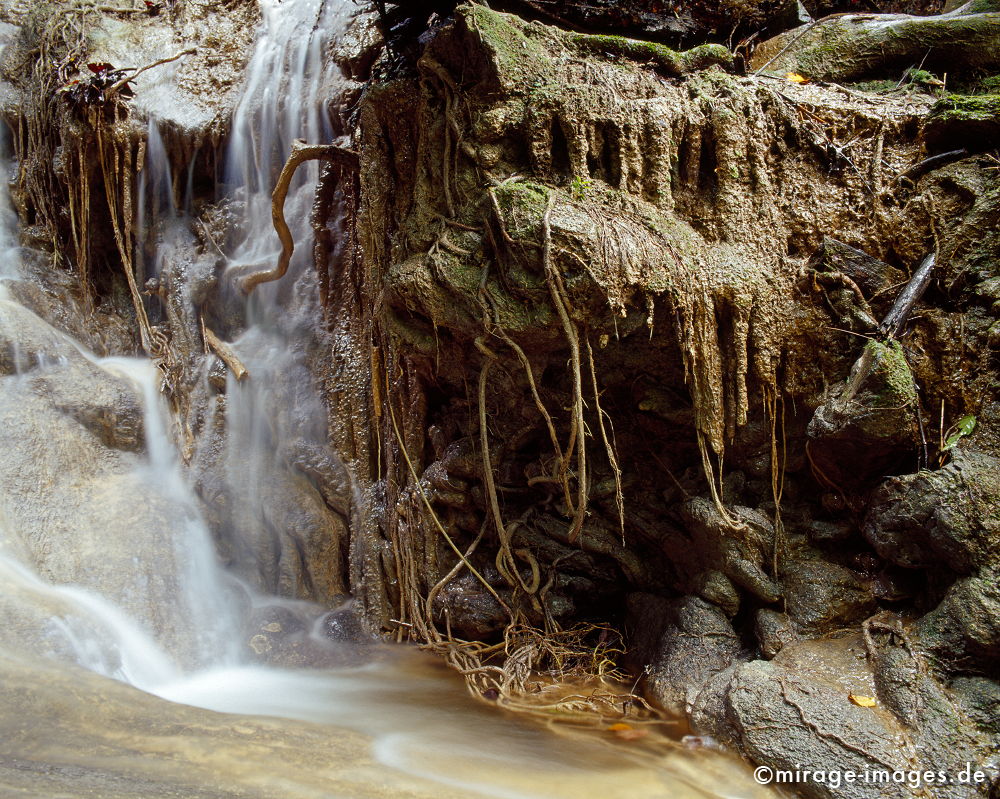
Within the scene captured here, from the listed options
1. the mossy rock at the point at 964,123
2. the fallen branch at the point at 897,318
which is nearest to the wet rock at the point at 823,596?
the fallen branch at the point at 897,318

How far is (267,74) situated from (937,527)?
24.6ft

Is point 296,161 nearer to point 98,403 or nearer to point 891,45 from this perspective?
point 98,403

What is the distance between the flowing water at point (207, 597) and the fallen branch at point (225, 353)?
3.6 inches

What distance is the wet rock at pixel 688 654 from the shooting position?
3863mm

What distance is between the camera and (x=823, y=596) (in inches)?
149

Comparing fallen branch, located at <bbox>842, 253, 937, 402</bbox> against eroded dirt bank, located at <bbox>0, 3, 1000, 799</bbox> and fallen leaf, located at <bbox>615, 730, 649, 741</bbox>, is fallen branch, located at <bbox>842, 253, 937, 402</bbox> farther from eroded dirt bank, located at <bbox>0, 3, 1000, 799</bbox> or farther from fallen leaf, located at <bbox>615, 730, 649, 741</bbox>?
fallen leaf, located at <bbox>615, 730, 649, 741</bbox>

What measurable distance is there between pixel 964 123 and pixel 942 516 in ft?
8.27

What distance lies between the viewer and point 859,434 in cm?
366

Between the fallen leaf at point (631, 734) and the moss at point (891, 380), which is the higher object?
Answer: the moss at point (891, 380)

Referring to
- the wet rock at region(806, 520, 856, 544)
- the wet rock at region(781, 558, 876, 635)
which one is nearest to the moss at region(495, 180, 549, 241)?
the wet rock at region(806, 520, 856, 544)

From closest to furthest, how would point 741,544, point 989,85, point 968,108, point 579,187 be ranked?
1. point 579,187
2. point 741,544
3. point 968,108
4. point 989,85

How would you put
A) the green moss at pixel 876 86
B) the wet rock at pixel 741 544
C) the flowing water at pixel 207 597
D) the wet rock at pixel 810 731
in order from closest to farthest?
the flowing water at pixel 207 597, the wet rock at pixel 810 731, the wet rock at pixel 741 544, the green moss at pixel 876 86

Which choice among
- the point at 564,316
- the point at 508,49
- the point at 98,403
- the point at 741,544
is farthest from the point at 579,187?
the point at 98,403

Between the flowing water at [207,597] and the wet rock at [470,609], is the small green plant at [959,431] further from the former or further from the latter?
the wet rock at [470,609]
